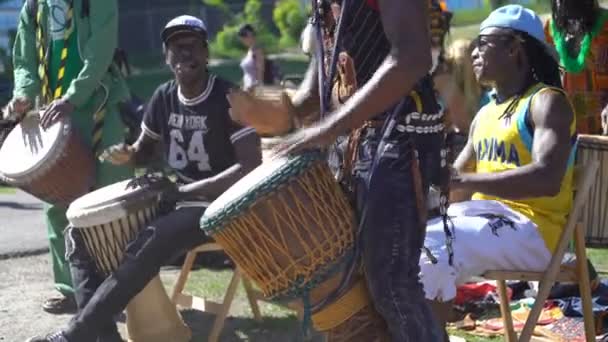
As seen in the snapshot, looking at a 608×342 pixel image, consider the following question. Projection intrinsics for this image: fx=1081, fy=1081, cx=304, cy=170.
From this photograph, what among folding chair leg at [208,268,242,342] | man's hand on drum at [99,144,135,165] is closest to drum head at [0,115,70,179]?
man's hand on drum at [99,144,135,165]

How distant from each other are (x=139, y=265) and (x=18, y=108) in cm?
138

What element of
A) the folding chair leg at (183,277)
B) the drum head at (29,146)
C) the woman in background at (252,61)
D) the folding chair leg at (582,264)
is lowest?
the woman in background at (252,61)

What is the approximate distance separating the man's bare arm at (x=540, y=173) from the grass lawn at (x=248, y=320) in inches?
48.4

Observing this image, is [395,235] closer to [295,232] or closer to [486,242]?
[295,232]

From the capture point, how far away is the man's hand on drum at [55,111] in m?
5.16

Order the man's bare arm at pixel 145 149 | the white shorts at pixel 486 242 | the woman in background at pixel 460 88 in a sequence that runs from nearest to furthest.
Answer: the white shorts at pixel 486 242, the man's bare arm at pixel 145 149, the woman in background at pixel 460 88

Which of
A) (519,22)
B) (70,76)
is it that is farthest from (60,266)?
(519,22)

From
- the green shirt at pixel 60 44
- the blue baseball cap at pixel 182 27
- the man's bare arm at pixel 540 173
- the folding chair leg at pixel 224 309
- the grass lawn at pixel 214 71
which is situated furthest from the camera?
the grass lawn at pixel 214 71

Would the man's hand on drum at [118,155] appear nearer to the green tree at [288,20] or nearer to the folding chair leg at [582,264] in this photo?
the folding chair leg at [582,264]

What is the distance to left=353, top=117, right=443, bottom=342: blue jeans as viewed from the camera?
3.01 m

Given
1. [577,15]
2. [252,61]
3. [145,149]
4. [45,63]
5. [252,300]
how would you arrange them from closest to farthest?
[145,149] < [252,300] < [45,63] < [577,15] < [252,61]

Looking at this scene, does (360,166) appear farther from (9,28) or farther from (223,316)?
(9,28)

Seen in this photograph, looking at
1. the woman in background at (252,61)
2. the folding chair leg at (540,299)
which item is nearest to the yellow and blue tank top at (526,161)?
the folding chair leg at (540,299)

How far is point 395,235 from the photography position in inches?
118
